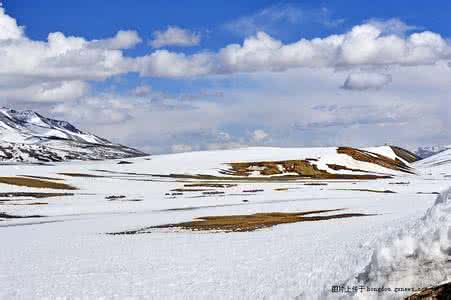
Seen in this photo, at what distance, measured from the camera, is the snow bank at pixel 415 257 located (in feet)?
44.4

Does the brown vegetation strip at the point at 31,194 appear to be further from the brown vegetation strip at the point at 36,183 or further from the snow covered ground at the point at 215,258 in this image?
the snow covered ground at the point at 215,258

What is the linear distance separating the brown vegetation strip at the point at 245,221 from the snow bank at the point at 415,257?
122 feet

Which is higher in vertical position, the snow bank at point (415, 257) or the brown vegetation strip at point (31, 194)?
the snow bank at point (415, 257)

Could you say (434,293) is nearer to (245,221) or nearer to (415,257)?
(415,257)

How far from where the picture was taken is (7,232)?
57.9 m

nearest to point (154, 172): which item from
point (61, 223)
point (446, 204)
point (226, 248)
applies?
point (61, 223)

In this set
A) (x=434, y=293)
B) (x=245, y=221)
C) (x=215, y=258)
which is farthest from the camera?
(x=245, y=221)

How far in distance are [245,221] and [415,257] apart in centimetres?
4756

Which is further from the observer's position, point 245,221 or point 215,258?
point 245,221

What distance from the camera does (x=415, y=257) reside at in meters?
13.8

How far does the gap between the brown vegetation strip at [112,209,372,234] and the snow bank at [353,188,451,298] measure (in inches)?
1462

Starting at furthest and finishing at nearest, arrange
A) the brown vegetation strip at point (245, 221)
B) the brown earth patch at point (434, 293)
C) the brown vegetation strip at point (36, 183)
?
the brown vegetation strip at point (36, 183) < the brown vegetation strip at point (245, 221) < the brown earth patch at point (434, 293)

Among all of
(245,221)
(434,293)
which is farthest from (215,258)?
(245,221)

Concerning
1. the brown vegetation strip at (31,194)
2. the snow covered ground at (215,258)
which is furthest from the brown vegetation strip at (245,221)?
the brown vegetation strip at (31,194)
